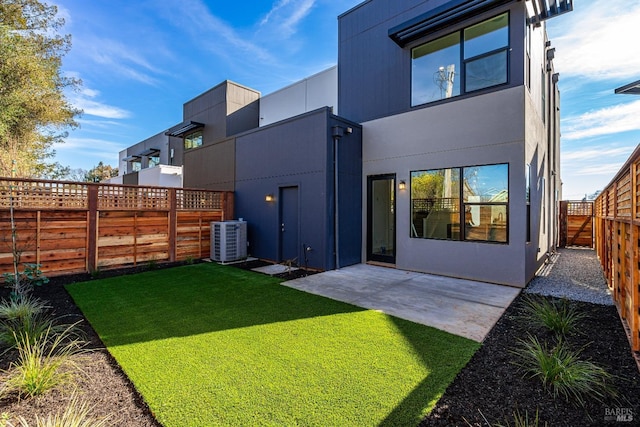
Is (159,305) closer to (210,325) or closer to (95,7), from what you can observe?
(210,325)

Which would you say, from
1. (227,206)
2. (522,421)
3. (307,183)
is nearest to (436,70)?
(307,183)

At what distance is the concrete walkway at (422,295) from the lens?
365 cm

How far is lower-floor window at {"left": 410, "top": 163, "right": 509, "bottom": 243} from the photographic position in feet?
17.9

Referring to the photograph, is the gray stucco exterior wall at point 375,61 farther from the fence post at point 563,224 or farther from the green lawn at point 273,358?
the fence post at point 563,224

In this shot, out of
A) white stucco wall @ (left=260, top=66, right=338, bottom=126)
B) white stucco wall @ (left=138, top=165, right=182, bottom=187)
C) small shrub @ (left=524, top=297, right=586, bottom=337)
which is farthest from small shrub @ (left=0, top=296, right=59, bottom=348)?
white stucco wall @ (left=138, top=165, right=182, bottom=187)

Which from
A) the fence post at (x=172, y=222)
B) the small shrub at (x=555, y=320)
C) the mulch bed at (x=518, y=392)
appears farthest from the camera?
the fence post at (x=172, y=222)

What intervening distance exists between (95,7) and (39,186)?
5.32 m

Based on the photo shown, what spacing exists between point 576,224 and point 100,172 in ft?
159

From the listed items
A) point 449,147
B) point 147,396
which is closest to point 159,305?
point 147,396

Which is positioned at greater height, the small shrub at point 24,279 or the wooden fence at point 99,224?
the wooden fence at point 99,224

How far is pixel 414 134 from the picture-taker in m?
6.53

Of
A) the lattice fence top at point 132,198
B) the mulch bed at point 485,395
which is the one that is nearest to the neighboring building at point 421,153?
the lattice fence top at point 132,198

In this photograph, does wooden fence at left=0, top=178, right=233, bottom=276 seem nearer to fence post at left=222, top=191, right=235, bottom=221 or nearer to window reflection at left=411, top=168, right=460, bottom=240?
fence post at left=222, top=191, right=235, bottom=221

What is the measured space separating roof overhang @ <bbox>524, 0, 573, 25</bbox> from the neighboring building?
24 mm
